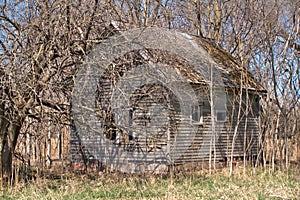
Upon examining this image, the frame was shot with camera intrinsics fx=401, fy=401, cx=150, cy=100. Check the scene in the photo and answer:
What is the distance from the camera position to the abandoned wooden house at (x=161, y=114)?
945 cm

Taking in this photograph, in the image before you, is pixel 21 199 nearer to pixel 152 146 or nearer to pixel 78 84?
pixel 78 84

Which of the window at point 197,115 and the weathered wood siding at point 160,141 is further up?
the window at point 197,115

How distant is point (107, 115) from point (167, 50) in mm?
2968

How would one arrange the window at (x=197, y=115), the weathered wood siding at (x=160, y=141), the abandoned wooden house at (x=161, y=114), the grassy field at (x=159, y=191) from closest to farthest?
the grassy field at (x=159, y=191)
the abandoned wooden house at (x=161, y=114)
the weathered wood siding at (x=160, y=141)
the window at (x=197, y=115)

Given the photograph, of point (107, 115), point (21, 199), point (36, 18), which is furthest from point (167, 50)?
point (21, 199)

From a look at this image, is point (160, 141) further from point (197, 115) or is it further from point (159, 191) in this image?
point (159, 191)

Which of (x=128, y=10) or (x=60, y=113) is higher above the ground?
(x=128, y=10)

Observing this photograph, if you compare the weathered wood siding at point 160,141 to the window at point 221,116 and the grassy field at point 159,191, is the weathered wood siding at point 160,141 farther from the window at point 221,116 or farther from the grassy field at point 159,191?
the grassy field at point 159,191

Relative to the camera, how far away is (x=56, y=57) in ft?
30.3

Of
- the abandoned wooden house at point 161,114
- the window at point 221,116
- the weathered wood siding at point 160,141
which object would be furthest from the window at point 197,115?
the window at point 221,116

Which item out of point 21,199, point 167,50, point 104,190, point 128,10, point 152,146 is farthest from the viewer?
point 128,10

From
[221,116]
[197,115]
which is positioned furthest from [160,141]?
[221,116]

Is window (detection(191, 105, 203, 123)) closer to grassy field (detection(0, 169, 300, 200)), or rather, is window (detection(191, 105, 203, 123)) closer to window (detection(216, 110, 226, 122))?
window (detection(216, 110, 226, 122))

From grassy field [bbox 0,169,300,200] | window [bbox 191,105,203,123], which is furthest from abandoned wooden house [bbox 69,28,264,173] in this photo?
grassy field [bbox 0,169,300,200]
